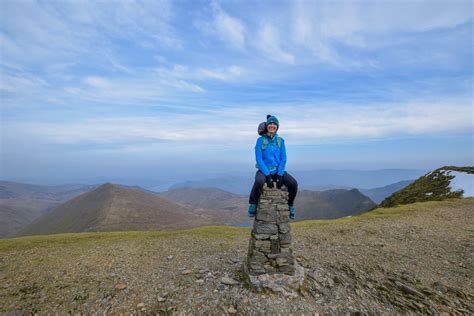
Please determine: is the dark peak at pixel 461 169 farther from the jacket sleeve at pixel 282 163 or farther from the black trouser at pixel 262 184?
the jacket sleeve at pixel 282 163

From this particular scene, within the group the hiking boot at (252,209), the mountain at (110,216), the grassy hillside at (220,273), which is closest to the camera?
the grassy hillside at (220,273)

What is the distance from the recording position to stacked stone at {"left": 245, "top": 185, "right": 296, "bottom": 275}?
11875 millimetres

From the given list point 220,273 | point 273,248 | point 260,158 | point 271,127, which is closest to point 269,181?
point 260,158

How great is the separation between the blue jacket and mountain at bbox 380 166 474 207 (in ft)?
127

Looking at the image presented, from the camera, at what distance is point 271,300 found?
11289mm

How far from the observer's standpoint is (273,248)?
12.2 meters

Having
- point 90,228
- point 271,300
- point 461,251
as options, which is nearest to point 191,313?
point 271,300

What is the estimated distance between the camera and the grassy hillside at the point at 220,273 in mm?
11305

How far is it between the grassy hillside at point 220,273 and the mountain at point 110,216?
114 m

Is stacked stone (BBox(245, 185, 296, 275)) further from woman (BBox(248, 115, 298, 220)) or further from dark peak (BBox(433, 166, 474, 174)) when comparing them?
dark peak (BBox(433, 166, 474, 174))

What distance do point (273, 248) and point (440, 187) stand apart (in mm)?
46838

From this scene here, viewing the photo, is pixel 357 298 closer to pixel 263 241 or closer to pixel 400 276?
pixel 400 276

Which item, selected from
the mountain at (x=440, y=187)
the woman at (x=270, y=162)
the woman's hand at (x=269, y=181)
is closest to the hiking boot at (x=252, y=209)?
the woman at (x=270, y=162)

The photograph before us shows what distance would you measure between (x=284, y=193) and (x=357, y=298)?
6081 mm
